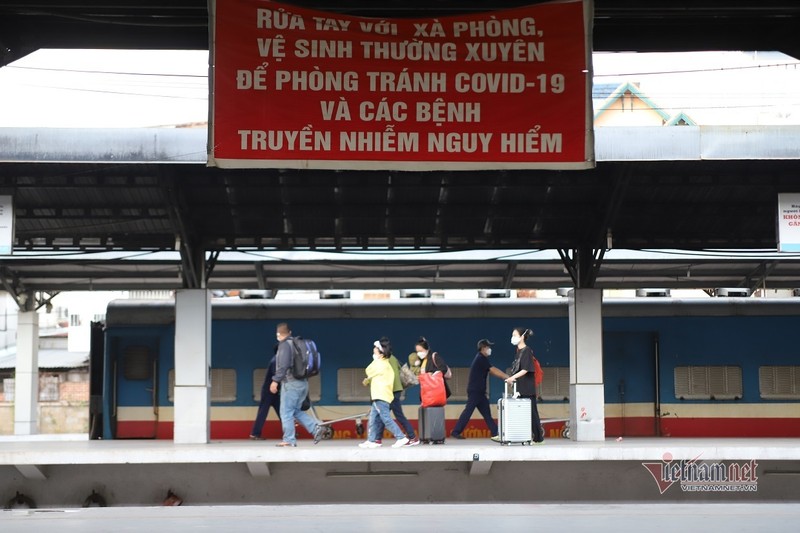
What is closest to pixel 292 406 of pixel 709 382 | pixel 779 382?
pixel 709 382

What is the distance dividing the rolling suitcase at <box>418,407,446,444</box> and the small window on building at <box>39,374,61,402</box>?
27509mm

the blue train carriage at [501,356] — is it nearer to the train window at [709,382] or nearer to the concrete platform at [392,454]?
the train window at [709,382]

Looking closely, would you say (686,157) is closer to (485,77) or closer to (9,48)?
(485,77)

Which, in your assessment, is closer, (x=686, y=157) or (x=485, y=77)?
(x=485, y=77)

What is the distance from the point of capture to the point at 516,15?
24.4 feet

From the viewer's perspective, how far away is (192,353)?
18297mm

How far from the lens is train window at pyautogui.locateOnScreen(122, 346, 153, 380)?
68.2ft

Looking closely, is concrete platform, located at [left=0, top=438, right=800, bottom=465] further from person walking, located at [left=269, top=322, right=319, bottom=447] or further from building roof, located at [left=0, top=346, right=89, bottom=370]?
building roof, located at [left=0, top=346, right=89, bottom=370]

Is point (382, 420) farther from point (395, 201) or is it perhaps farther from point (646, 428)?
point (646, 428)

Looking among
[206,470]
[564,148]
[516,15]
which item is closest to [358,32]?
[516,15]

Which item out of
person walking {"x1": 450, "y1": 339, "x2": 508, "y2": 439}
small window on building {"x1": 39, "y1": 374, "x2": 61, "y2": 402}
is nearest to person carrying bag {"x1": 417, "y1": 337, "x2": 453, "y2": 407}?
person walking {"x1": 450, "y1": 339, "x2": 508, "y2": 439}

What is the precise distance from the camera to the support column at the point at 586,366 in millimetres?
18328

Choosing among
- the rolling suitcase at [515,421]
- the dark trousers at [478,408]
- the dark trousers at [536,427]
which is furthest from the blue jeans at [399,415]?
the dark trousers at [536,427]

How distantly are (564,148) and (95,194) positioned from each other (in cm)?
1173
